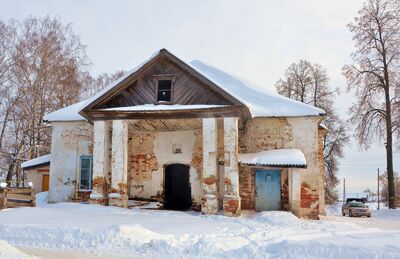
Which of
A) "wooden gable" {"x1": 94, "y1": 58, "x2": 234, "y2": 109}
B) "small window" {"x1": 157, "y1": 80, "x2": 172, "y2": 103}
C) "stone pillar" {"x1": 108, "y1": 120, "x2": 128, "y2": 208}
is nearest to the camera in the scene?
"stone pillar" {"x1": 108, "y1": 120, "x2": 128, "y2": 208}

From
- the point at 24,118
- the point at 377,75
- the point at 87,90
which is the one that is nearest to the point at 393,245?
the point at 377,75

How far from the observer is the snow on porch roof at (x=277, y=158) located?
14.6m

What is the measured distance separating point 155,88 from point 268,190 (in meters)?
6.83

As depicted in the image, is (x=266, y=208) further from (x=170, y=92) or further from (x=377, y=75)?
(x=377, y=75)

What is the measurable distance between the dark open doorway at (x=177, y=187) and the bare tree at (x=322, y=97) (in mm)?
14407

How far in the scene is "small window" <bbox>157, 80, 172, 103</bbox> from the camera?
15141 mm

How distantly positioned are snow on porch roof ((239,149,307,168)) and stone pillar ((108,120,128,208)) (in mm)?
4847

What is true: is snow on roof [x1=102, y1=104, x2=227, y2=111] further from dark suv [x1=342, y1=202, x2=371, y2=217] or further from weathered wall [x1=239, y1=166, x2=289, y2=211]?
dark suv [x1=342, y1=202, x2=371, y2=217]

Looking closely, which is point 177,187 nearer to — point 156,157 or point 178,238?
point 156,157

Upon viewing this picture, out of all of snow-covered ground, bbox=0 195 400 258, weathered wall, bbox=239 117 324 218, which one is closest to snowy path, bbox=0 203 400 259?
snow-covered ground, bbox=0 195 400 258

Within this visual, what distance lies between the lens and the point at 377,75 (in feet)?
79.3

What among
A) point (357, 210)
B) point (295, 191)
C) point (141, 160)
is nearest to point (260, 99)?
point (295, 191)

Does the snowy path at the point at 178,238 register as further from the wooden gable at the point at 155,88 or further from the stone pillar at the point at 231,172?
the wooden gable at the point at 155,88

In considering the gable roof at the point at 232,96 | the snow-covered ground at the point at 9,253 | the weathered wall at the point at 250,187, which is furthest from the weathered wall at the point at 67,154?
the snow-covered ground at the point at 9,253
